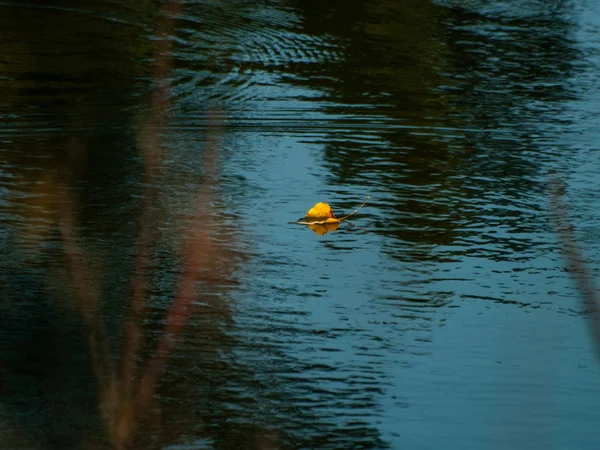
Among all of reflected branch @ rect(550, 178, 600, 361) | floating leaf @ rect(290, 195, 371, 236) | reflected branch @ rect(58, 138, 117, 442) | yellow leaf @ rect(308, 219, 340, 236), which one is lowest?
reflected branch @ rect(58, 138, 117, 442)

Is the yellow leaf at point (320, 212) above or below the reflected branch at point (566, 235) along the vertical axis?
below

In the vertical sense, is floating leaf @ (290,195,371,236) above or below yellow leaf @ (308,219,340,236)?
above

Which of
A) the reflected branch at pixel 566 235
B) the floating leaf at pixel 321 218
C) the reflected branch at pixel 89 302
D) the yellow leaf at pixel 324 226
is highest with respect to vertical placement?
the reflected branch at pixel 566 235

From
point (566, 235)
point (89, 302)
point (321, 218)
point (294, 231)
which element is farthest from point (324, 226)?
point (89, 302)

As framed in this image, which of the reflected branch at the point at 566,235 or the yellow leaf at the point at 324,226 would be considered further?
the yellow leaf at the point at 324,226

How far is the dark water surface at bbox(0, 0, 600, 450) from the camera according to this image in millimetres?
3963

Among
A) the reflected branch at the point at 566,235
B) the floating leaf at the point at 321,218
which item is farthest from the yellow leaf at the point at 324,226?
the reflected branch at the point at 566,235

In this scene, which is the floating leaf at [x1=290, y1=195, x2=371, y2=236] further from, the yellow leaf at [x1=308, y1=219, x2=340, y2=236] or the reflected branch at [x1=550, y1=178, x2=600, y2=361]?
the reflected branch at [x1=550, y1=178, x2=600, y2=361]

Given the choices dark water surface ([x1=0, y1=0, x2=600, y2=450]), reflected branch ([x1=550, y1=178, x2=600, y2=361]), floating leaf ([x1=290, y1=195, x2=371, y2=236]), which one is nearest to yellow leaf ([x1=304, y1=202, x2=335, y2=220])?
floating leaf ([x1=290, y1=195, x2=371, y2=236])

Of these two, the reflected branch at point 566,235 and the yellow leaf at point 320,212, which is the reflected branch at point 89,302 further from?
the reflected branch at point 566,235

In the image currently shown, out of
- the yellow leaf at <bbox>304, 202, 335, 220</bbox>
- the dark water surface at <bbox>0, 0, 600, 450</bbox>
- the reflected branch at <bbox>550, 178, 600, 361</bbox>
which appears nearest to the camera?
the dark water surface at <bbox>0, 0, 600, 450</bbox>

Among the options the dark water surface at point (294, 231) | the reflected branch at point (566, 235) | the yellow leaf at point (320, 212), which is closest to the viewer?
the dark water surface at point (294, 231)

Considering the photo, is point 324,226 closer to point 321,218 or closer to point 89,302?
point 321,218

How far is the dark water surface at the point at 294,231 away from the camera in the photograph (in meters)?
3.96
